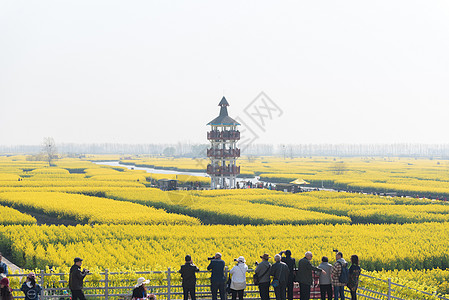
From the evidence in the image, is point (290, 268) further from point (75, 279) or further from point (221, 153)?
point (221, 153)

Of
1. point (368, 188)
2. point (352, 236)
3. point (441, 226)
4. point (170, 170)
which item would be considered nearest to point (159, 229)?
point (352, 236)

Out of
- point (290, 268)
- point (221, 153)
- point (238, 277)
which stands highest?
point (221, 153)

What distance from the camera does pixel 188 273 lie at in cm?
1505

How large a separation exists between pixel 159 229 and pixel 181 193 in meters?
29.0

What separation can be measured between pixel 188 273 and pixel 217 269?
873mm

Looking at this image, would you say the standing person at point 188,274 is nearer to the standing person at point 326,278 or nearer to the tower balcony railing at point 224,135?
the standing person at point 326,278

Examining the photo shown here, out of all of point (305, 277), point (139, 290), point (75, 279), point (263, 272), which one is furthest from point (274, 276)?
point (75, 279)

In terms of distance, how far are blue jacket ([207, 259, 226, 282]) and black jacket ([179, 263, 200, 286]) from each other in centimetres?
47

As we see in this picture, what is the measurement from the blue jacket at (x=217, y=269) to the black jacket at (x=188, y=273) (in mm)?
471

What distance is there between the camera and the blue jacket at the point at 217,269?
14859 millimetres

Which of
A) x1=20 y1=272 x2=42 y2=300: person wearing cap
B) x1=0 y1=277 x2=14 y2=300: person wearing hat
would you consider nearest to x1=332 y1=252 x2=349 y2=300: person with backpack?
x1=20 y1=272 x2=42 y2=300: person wearing cap

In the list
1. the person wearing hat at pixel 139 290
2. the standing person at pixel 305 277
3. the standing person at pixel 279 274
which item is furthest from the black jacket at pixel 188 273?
the standing person at pixel 305 277

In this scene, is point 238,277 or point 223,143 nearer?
point 238,277

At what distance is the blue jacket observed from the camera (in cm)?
1486
